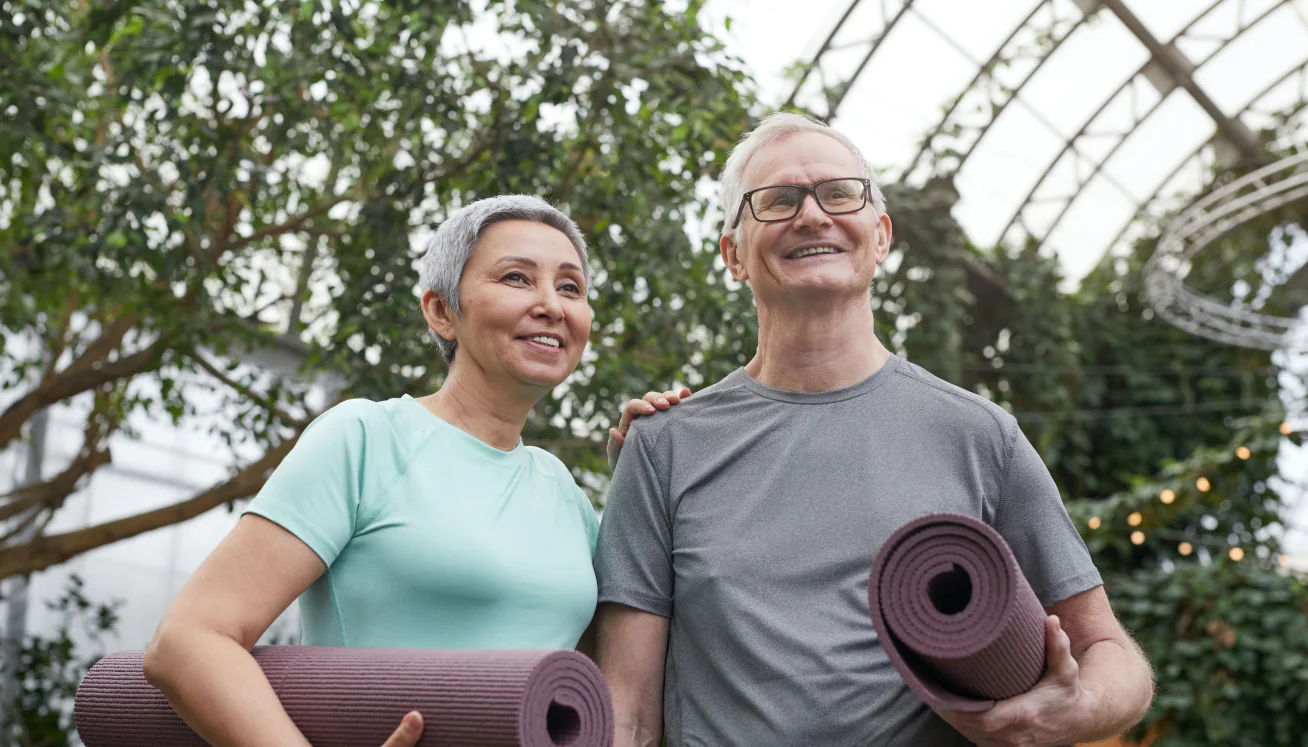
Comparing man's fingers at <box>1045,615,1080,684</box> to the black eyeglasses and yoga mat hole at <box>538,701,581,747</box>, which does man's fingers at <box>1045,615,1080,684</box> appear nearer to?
yoga mat hole at <box>538,701,581,747</box>

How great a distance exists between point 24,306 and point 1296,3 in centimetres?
1069

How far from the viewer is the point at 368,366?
190 inches

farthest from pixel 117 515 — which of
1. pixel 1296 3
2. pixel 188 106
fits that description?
pixel 1296 3

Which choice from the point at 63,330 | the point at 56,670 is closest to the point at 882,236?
the point at 63,330

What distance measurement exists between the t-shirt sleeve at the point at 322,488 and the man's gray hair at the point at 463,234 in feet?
1.07

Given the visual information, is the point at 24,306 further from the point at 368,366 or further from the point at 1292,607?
the point at 1292,607

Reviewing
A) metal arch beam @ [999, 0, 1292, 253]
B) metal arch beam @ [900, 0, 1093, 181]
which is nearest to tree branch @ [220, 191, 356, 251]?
metal arch beam @ [900, 0, 1093, 181]

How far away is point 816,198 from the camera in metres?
1.94

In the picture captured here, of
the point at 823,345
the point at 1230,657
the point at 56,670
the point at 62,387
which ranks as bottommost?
the point at 56,670

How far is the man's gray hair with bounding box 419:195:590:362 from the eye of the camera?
1.97m

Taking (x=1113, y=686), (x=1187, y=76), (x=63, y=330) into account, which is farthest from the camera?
(x=1187, y=76)

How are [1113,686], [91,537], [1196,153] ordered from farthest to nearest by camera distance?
[1196,153]
[91,537]
[1113,686]

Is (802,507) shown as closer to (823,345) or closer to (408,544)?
(823,345)

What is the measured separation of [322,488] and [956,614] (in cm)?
85
